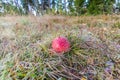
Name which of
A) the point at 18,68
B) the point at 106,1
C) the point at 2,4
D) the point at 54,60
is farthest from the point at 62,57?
the point at 2,4

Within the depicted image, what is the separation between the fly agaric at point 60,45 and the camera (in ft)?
5.61

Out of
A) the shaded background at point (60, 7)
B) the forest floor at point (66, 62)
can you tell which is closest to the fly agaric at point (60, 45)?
the forest floor at point (66, 62)

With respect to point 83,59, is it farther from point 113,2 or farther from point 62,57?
point 113,2

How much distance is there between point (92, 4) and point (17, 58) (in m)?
5.06

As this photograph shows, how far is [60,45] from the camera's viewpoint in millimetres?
1719

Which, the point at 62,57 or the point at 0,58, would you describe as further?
the point at 0,58

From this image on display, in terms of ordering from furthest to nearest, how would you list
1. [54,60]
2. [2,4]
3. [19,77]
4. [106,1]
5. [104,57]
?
[2,4], [106,1], [104,57], [54,60], [19,77]

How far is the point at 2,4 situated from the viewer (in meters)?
7.21

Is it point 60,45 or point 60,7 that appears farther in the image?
point 60,7

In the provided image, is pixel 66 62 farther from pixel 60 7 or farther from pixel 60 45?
pixel 60 7

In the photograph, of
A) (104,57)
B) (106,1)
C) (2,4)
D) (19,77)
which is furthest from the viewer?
(2,4)

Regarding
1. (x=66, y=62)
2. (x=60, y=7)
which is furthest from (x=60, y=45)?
(x=60, y=7)

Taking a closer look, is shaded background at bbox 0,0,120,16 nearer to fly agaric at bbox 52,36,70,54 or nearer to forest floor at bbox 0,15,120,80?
forest floor at bbox 0,15,120,80

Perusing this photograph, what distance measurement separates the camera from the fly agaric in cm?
171
